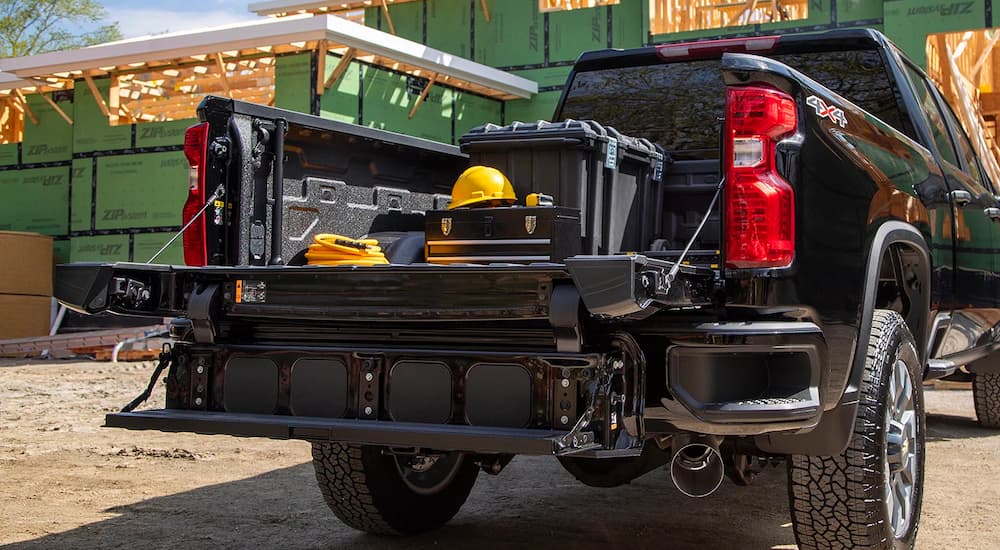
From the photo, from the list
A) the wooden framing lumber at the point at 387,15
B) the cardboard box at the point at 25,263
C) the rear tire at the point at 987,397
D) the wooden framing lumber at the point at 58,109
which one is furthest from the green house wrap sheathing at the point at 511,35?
the rear tire at the point at 987,397

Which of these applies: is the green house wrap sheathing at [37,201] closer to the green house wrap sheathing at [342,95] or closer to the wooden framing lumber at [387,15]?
the green house wrap sheathing at [342,95]

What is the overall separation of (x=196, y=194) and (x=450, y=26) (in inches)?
656

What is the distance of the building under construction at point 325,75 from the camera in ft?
51.4

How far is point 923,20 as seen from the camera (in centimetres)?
1559

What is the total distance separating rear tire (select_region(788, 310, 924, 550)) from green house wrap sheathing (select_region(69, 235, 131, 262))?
15.3 metres

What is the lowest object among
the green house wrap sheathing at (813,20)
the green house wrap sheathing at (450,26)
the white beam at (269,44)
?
Result: the white beam at (269,44)

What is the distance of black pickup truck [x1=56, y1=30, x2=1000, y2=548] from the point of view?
10.8 ft

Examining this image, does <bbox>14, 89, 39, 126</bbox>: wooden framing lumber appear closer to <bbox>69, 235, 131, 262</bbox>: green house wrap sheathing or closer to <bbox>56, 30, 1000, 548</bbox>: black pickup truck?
<bbox>69, 235, 131, 262</bbox>: green house wrap sheathing

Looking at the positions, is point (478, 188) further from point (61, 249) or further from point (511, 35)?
point (61, 249)

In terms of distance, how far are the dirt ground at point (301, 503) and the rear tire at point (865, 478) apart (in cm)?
99

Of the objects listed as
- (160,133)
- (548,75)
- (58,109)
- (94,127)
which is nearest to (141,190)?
(160,133)

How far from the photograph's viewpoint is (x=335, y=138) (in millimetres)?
4438

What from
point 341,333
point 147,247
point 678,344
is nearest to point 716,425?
point 678,344

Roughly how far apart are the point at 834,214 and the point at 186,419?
224cm
